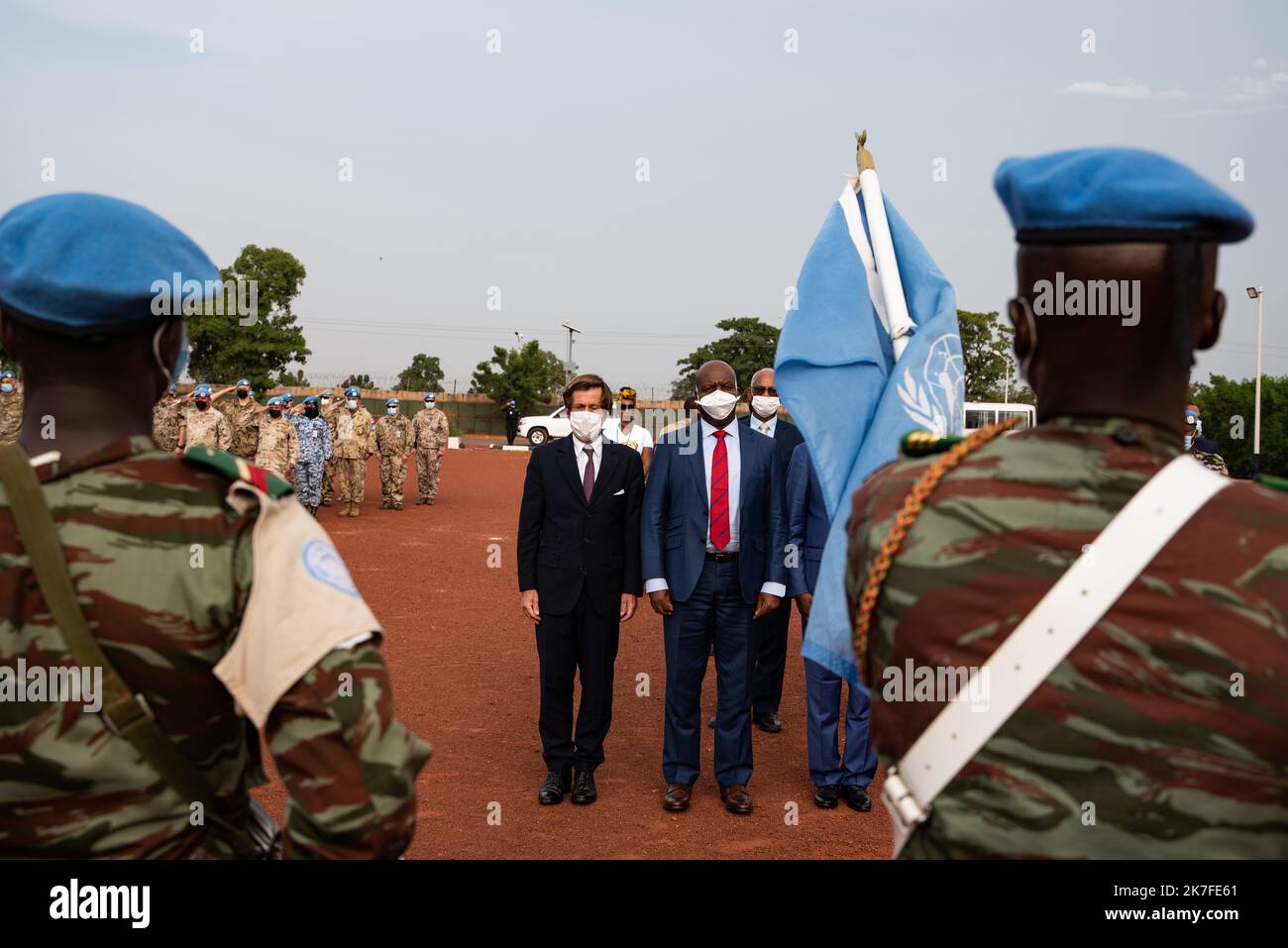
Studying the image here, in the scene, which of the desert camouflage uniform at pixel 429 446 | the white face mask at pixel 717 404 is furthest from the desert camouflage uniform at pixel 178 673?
the desert camouflage uniform at pixel 429 446

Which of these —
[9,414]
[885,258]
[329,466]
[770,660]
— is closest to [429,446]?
[329,466]

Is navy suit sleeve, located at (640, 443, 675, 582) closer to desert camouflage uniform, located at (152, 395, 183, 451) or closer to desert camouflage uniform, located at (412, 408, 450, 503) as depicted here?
desert camouflage uniform, located at (152, 395, 183, 451)

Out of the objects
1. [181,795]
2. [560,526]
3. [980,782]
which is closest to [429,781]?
[560,526]

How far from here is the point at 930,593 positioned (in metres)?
1.69

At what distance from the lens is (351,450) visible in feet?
63.8

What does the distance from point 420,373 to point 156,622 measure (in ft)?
260

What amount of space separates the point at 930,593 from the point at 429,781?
5.10 m

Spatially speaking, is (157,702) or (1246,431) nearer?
(157,702)

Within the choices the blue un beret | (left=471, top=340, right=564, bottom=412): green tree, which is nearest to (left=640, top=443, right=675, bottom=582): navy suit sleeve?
the blue un beret

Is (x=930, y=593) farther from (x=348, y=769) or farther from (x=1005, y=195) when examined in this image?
(x=348, y=769)

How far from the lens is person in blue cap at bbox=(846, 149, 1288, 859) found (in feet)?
4.93

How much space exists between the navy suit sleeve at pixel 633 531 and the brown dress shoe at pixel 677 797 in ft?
3.56

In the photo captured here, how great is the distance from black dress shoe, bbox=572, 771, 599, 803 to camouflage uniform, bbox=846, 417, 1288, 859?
14.4 feet

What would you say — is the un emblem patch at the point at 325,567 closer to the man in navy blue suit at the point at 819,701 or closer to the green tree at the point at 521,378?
the man in navy blue suit at the point at 819,701
